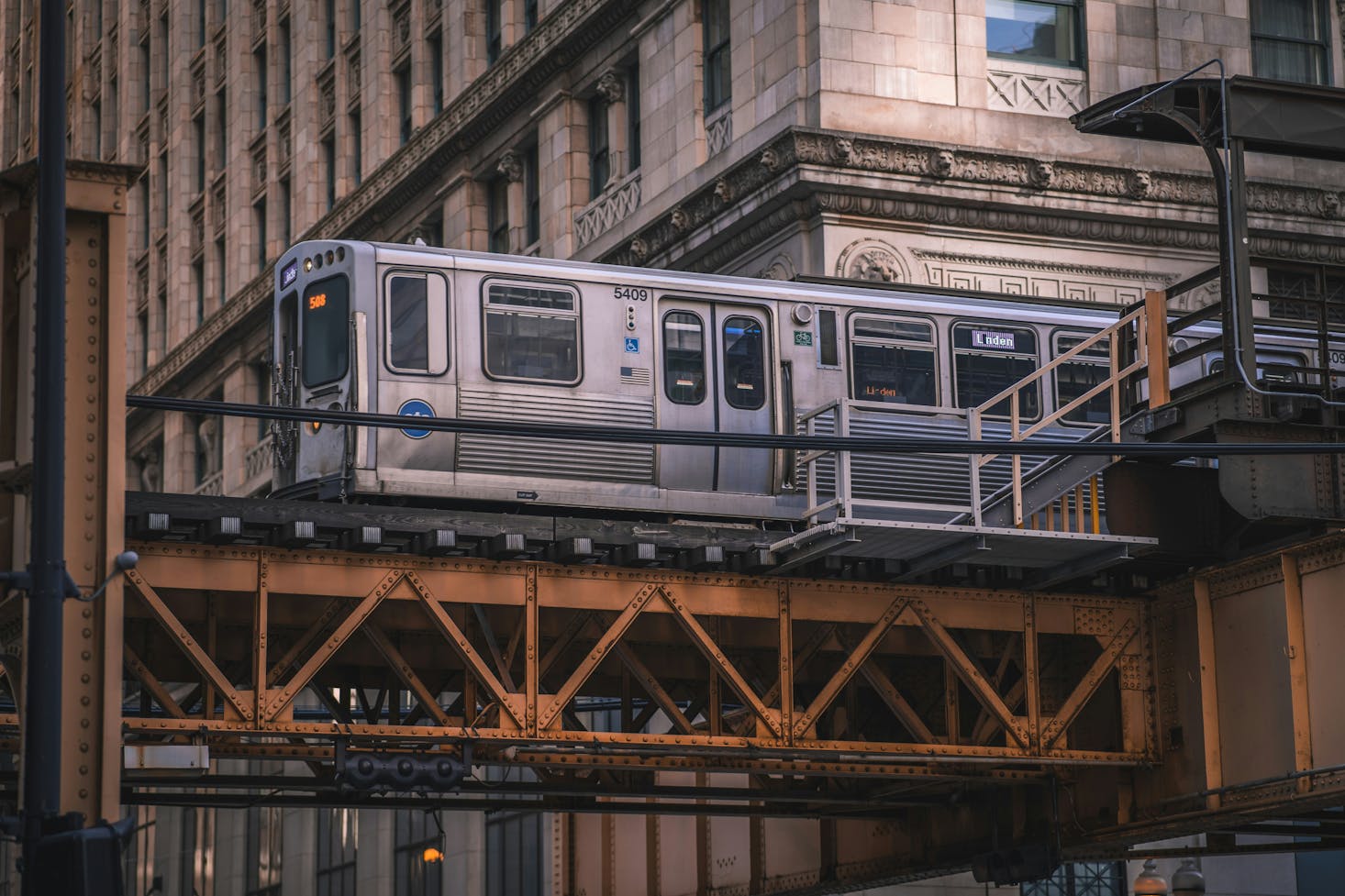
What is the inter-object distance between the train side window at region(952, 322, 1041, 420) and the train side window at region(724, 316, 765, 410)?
2.70m

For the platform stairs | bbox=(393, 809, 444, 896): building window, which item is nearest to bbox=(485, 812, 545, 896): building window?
bbox=(393, 809, 444, 896): building window

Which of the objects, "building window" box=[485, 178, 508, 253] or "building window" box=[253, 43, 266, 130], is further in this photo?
"building window" box=[253, 43, 266, 130]

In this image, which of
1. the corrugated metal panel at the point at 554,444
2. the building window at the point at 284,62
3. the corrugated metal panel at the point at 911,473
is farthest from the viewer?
the building window at the point at 284,62

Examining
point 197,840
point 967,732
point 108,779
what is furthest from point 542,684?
point 197,840

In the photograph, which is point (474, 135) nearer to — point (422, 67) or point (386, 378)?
point (422, 67)

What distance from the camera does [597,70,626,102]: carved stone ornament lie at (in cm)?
4481

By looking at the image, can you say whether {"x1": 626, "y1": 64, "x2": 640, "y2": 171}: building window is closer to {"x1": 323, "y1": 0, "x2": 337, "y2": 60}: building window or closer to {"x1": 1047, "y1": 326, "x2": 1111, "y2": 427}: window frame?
{"x1": 1047, "y1": 326, "x2": 1111, "y2": 427}: window frame

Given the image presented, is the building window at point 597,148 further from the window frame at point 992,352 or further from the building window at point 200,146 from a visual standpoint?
the building window at point 200,146

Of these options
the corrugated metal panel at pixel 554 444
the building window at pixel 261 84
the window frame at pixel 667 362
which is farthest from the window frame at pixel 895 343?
the building window at pixel 261 84

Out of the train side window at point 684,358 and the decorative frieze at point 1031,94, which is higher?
the decorative frieze at point 1031,94

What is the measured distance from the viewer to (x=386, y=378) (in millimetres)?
25953

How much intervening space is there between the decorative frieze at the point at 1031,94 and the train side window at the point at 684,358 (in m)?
13.3

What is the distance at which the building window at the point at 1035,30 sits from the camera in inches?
1567

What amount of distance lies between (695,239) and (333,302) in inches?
552
